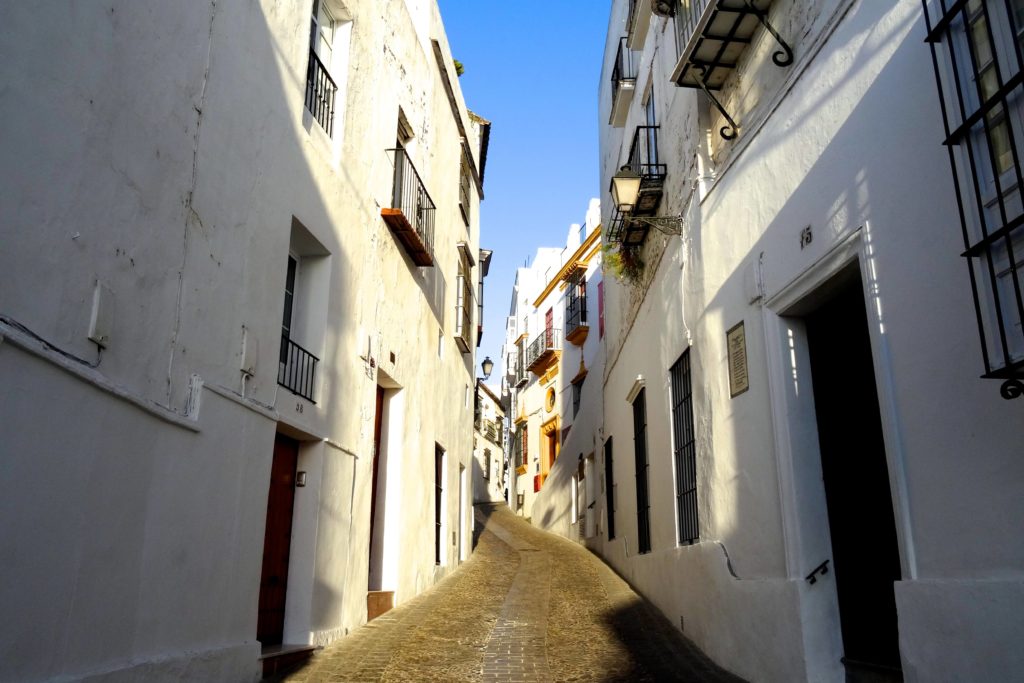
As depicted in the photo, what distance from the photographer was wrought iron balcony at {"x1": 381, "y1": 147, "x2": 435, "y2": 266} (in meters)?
9.08

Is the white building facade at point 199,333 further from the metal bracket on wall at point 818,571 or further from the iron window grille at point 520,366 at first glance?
the iron window grille at point 520,366

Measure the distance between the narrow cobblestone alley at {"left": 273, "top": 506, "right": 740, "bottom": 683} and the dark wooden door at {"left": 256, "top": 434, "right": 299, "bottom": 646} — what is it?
442mm

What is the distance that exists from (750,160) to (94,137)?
14.7 feet

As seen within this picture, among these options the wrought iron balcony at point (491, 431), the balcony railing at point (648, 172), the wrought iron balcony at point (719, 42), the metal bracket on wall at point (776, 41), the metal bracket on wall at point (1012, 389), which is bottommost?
the metal bracket on wall at point (1012, 389)

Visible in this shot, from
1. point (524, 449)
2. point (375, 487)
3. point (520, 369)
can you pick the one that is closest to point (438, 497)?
point (375, 487)

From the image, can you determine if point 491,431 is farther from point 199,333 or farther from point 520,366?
point 199,333

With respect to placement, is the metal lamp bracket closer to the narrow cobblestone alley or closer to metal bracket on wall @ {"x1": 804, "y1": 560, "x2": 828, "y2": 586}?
metal bracket on wall @ {"x1": 804, "y1": 560, "x2": 828, "y2": 586}

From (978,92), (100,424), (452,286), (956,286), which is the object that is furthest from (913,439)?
(452,286)

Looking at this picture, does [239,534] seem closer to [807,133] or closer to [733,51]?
[807,133]

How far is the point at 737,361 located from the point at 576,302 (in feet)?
60.5

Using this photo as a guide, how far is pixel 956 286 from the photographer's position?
141 inches

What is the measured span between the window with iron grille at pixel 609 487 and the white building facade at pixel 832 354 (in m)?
4.25

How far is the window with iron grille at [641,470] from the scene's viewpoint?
1000cm

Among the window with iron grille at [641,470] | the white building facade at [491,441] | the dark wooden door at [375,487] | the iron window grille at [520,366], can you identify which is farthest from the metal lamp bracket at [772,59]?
the iron window grille at [520,366]
